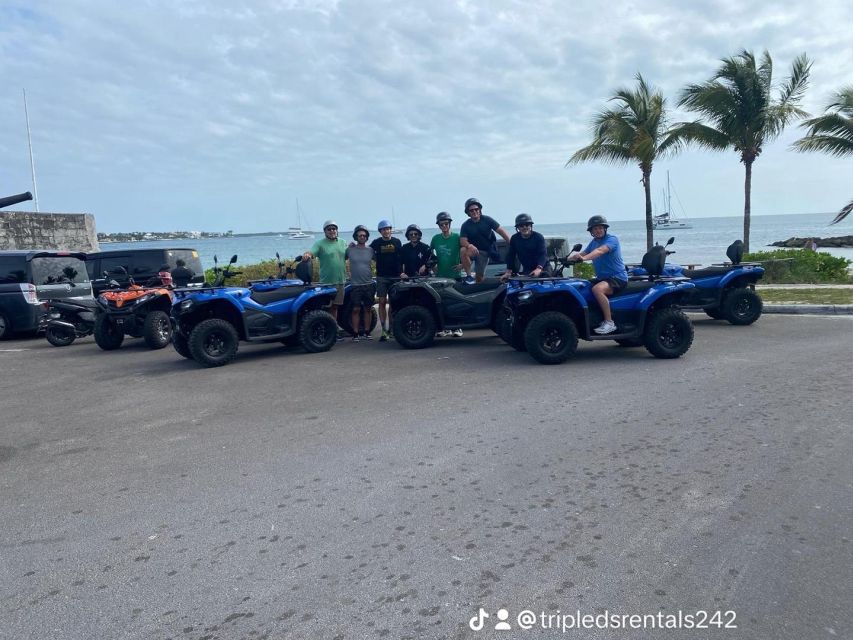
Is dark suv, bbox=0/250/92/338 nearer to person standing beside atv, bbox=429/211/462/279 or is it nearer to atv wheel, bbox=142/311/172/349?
atv wheel, bbox=142/311/172/349

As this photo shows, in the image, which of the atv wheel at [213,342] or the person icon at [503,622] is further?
the atv wheel at [213,342]

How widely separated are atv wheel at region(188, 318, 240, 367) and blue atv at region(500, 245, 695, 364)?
12.9 feet

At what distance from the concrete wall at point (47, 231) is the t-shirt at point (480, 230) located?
16.7 m

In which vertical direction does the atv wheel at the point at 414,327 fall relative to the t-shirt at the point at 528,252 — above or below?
below

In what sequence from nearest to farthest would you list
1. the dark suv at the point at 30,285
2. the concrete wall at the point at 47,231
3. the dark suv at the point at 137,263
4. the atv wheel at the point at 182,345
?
the atv wheel at the point at 182,345 < the dark suv at the point at 30,285 < the dark suv at the point at 137,263 < the concrete wall at the point at 47,231

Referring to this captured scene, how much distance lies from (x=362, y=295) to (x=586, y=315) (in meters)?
4.03

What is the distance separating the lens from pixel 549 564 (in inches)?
142

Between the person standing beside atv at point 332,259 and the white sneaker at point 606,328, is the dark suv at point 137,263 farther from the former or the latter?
the white sneaker at point 606,328

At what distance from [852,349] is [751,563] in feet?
22.4

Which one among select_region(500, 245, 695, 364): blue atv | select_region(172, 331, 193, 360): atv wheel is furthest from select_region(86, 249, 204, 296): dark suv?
select_region(500, 245, 695, 364): blue atv

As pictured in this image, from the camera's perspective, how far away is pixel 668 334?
30.0ft

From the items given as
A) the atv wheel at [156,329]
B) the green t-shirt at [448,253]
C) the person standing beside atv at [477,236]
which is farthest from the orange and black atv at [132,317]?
the person standing beside atv at [477,236]

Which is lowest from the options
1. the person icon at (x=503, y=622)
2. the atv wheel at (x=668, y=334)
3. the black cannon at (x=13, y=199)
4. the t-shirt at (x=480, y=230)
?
the person icon at (x=503, y=622)

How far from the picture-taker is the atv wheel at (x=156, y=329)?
11.9 m
